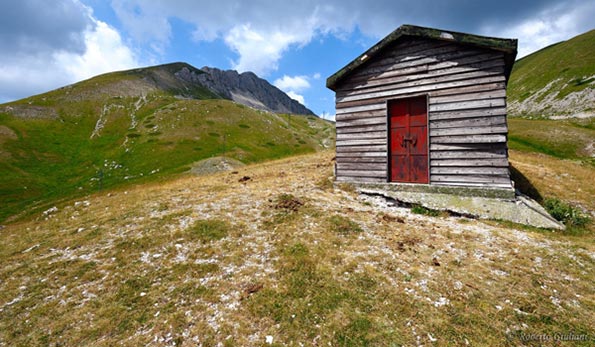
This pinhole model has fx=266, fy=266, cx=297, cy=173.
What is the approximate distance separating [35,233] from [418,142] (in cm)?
1829

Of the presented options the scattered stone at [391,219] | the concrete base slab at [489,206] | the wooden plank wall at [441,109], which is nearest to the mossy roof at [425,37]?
the wooden plank wall at [441,109]

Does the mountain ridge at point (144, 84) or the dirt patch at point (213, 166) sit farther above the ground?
the mountain ridge at point (144, 84)

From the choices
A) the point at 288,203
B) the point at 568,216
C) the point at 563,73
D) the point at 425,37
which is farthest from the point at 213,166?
the point at 563,73

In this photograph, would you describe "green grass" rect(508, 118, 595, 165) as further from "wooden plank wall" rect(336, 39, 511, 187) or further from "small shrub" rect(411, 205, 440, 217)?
"small shrub" rect(411, 205, 440, 217)

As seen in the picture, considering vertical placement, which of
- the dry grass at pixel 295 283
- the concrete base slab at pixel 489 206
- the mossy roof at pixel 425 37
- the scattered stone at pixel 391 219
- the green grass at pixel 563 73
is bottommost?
the dry grass at pixel 295 283

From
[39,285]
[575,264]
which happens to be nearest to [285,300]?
[39,285]

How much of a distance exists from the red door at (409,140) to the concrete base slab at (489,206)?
1.02 metres

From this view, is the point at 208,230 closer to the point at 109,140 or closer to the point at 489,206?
the point at 489,206

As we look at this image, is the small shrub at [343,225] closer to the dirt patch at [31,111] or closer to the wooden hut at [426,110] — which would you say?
the wooden hut at [426,110]

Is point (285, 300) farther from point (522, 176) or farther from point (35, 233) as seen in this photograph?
point (522, 176)

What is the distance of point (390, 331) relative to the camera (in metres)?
5.08

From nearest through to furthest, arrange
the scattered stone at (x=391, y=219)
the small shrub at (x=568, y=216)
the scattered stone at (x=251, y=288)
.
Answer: the scattered stone at (x=251, y=288), the small shrub at (x=568, y=216), the scattered stone at (x=391, y=219)

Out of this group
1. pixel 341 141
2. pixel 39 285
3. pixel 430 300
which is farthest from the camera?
pixel 341 141

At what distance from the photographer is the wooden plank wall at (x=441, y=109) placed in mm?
11555
